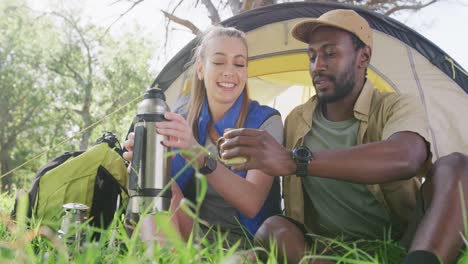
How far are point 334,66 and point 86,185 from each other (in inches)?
41.8

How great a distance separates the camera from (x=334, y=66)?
2.05 m

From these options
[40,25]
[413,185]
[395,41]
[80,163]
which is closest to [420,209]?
[413,185]

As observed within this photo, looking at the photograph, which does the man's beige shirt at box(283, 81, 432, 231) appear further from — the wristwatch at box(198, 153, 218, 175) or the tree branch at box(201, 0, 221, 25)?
the tree branch at box(201, 0, 221, 25)

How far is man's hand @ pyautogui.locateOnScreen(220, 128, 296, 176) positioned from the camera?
1.45 metres

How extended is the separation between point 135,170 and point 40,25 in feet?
61.9

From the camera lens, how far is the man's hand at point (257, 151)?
1.45m

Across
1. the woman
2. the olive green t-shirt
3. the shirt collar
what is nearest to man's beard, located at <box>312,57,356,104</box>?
the olive green t-shirt

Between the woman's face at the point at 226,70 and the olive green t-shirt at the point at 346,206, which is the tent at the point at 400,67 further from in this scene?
the olive green t-shirt at the point at 346,206

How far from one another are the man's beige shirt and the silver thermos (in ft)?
2.15

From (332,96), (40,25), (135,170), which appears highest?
(40,25)

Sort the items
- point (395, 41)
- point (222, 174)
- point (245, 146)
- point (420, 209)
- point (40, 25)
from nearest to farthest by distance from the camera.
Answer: point (245, 146) < point (420, 209) < point (222, 174) < point (395, 41) < point (40, 25)

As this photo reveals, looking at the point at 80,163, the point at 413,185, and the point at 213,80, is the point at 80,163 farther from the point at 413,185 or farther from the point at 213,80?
the point at 413,185

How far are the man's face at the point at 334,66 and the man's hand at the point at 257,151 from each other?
2.02 feet

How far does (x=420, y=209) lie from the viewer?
159 centimetres
